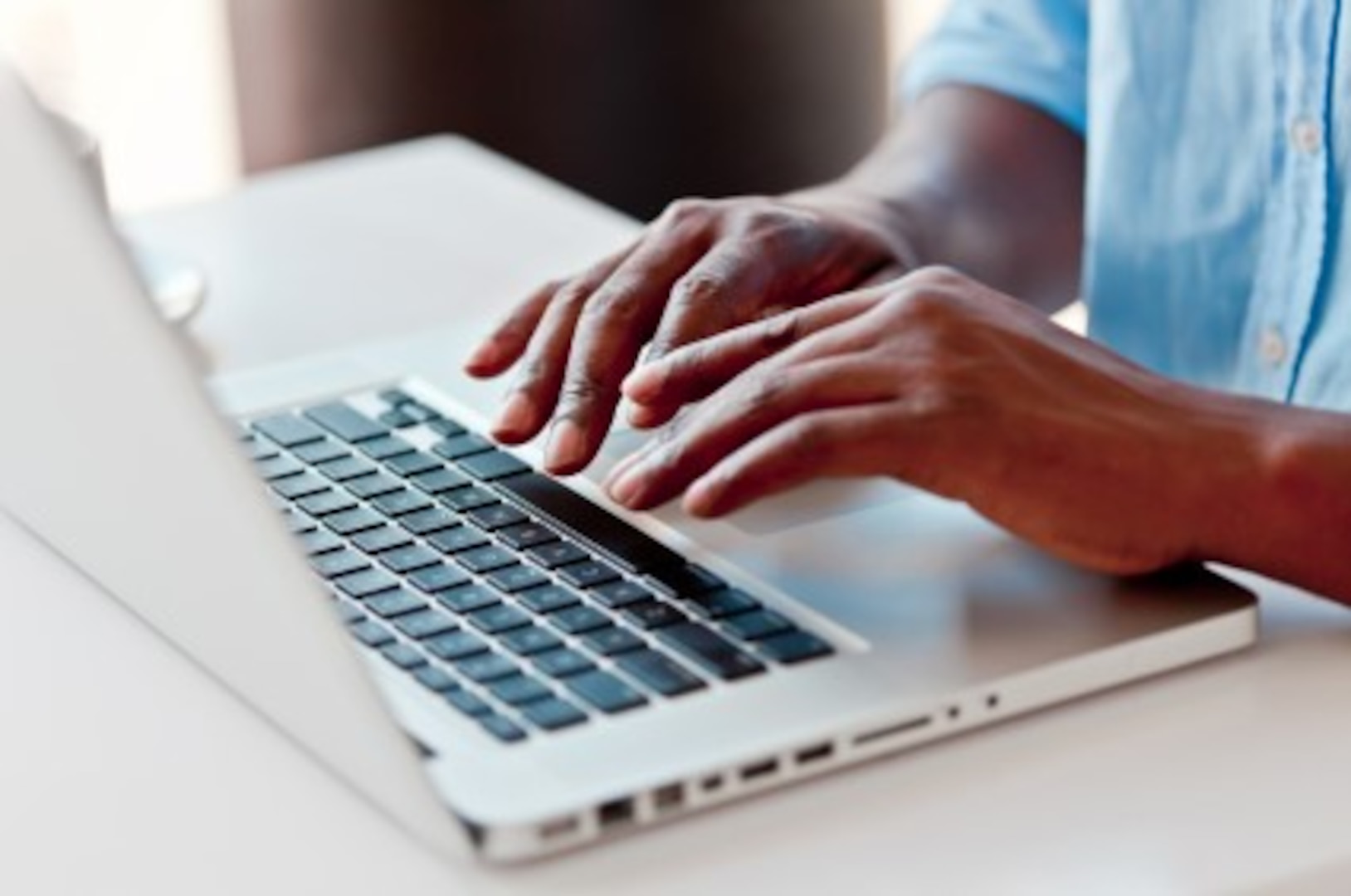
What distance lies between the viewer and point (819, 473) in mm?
1003

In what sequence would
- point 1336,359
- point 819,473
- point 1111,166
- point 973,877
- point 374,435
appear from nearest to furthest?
point 973,877 < point 819,473 < point 374,435 < point 1336,359 < point 1111,166

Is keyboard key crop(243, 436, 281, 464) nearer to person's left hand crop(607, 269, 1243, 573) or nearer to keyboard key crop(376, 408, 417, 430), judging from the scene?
keyboard key crop(376, 408, 417, 430)

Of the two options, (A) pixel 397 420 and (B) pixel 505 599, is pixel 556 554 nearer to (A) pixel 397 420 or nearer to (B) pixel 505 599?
(B) pixel 505 599

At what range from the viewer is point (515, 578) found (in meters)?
1.03

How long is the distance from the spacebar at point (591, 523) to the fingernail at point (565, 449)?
0.01m

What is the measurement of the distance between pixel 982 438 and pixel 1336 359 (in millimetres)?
441

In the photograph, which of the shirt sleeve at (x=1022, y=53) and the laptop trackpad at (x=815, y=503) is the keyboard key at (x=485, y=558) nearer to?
the laptop trackpad at (x=815, y=503)

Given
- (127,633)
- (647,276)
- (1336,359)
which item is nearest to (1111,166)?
(1336,359)

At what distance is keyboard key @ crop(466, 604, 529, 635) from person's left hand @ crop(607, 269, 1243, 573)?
0.23 ft

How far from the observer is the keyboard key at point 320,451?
45.9 inches

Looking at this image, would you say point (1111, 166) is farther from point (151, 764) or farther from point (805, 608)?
point (151, 764)

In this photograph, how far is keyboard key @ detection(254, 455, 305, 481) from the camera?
1.15 meters

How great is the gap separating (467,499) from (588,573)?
0.10 metres

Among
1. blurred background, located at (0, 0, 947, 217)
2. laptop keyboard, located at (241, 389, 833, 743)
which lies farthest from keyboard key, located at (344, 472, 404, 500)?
blurred background, located at (0, 0, 947, 217)
